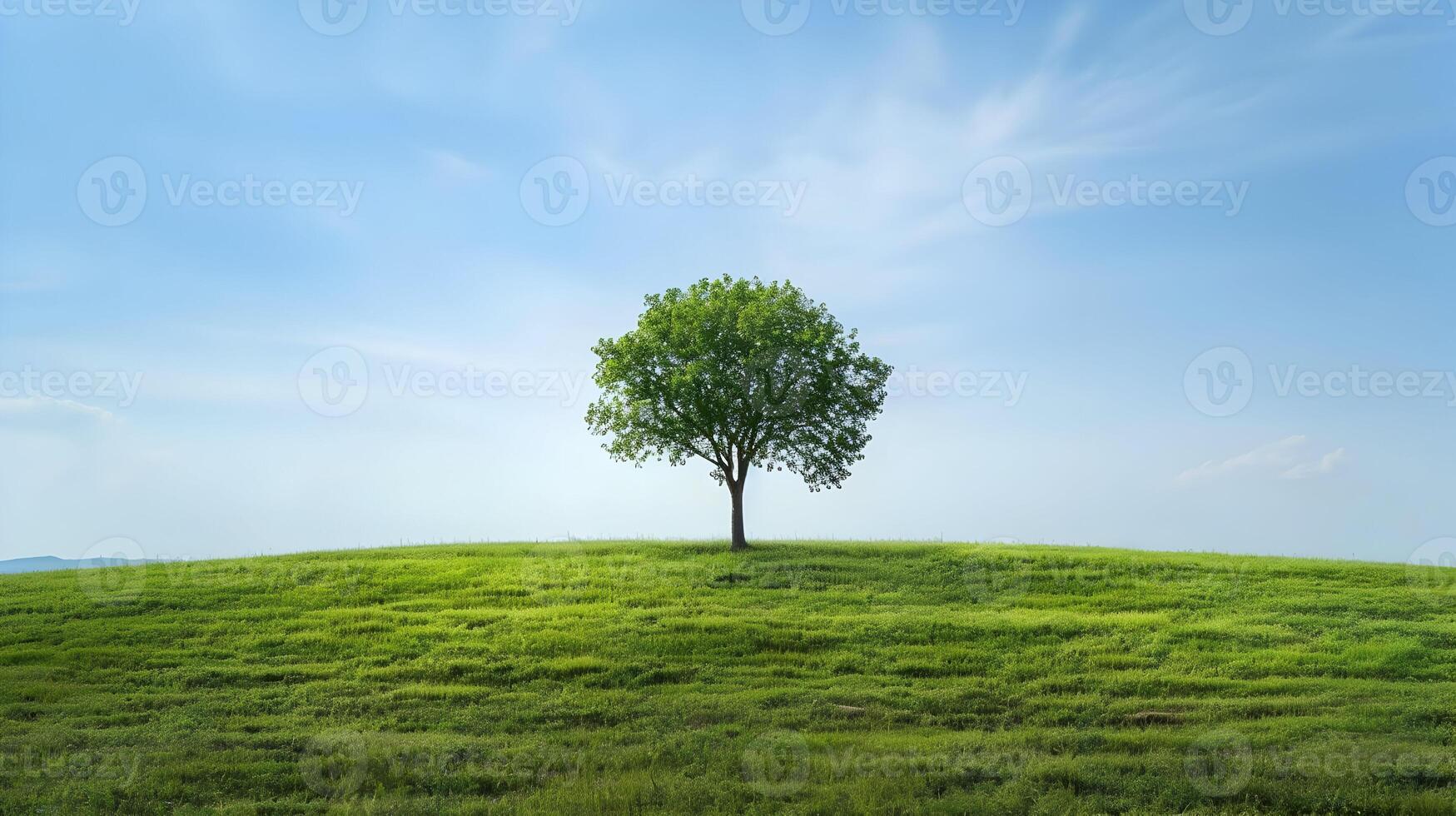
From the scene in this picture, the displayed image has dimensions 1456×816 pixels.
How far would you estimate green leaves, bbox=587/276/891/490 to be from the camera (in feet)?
126

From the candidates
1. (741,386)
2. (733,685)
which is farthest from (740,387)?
(733,685)

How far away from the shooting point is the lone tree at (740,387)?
1515 inches

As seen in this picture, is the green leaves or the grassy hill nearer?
the grassy hill

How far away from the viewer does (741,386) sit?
38.2 metres

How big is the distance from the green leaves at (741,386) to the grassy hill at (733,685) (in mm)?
5027

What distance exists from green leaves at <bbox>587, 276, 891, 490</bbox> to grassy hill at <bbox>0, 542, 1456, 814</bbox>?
5027 millimetres

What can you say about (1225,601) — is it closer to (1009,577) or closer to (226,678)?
(1009,577)

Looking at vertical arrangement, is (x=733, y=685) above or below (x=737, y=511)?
below

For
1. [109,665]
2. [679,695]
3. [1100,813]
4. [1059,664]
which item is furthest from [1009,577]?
[109,665]

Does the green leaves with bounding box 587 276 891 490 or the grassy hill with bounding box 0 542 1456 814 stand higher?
the green leaves with bounding box 587 276 891 490

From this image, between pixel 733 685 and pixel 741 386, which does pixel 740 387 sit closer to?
pixel 741 386

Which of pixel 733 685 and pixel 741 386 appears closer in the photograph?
pixel 733 685

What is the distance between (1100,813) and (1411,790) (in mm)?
5294

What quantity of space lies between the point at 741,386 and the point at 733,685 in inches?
751
